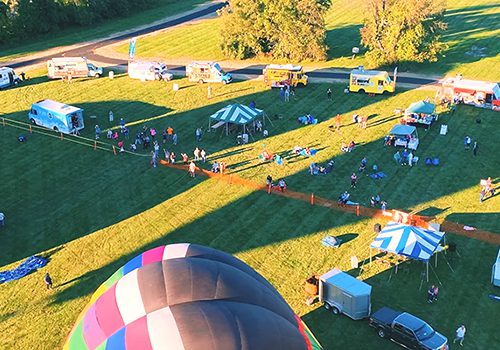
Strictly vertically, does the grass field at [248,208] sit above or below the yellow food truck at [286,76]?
below

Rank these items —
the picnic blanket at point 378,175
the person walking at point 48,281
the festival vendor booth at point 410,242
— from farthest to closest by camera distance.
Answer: the picnic blanket at point 378,175
the person walking at point 48,281
the festival vendor booth at point 410,242

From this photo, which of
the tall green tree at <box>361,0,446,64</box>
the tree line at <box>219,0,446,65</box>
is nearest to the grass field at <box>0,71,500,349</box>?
the tall green tree at <box>361,0,446,64</box>

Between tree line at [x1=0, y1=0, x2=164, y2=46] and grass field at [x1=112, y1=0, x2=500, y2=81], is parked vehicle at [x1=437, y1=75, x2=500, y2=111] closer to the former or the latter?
grass field at [x1=112, y1=0, x2=500, y2=81]

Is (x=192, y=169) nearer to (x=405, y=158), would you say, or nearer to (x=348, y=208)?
(x=348, y=208)

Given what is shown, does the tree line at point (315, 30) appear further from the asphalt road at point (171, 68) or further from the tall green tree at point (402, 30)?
the asphalt road at point (171, 68)

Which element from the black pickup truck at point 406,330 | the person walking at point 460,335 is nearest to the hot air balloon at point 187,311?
the black pickup truck at point 406,330

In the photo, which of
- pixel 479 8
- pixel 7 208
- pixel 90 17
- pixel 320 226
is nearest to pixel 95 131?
pixel 7 208

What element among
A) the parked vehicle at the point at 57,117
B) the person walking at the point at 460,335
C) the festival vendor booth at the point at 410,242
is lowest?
the person walking at the point at 460,335
